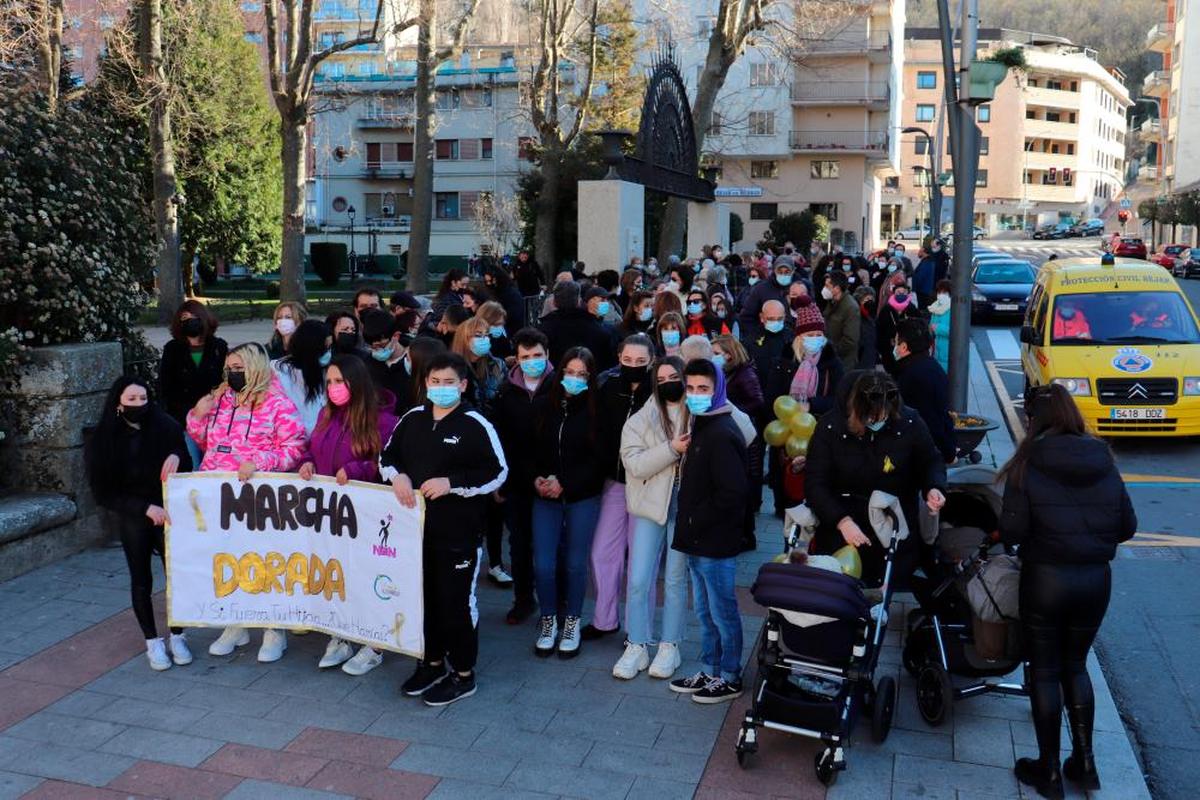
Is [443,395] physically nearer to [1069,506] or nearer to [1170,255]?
[1069,506]

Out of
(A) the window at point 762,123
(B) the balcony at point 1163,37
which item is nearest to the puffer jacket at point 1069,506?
(A) the window at point 762,123

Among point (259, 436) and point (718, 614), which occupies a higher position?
point (259, 436)

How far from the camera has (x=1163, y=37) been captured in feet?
319

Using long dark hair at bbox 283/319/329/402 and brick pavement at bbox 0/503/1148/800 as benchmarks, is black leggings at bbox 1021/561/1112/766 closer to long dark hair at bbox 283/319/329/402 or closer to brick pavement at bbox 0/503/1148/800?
brick pavement at bbox 0/503/1148/800

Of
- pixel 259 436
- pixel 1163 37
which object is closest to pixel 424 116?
pixel 259 436

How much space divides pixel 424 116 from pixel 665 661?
21.7 meters

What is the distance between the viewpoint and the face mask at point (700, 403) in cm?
580

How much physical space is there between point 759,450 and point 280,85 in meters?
16.7

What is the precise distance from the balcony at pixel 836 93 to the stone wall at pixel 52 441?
200 ft

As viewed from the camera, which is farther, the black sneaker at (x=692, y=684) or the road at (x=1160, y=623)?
the black sneaker at (x=692, y=684)

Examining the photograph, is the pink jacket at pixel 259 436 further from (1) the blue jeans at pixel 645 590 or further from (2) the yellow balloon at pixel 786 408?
(2) the yellow balloon at pixel 786 408

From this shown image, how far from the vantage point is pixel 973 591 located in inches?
213

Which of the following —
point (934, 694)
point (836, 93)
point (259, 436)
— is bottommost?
point (934, 694)

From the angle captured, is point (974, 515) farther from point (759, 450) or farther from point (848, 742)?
point (759, 450)
